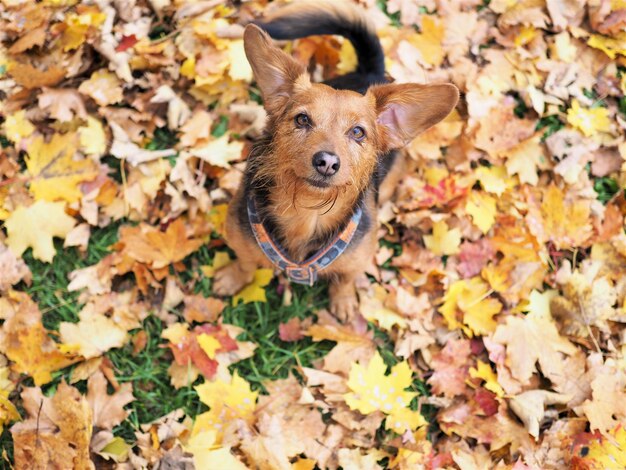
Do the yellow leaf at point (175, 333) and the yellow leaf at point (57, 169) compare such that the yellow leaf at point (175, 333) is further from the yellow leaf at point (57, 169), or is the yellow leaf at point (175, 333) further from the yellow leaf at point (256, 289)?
the yellow leaf at point (57, 169)

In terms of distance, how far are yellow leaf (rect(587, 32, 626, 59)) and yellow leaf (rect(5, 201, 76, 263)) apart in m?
4.81

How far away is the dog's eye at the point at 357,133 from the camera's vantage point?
9.90ft

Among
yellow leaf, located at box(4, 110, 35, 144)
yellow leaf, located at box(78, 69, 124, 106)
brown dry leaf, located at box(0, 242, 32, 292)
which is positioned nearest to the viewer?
brown dry leaf, located at box(0, 242, 32, 292)

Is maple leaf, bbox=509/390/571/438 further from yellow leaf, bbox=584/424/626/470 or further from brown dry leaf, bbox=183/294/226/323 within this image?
brown dry leaf, bbox=183/294/226/323

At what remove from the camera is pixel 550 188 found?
14.4 ft

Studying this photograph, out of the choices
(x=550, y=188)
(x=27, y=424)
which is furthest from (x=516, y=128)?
(x=27, y=424)

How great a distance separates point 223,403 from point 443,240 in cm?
210

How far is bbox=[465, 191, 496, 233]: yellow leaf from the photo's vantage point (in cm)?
433

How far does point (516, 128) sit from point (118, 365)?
3.73 m

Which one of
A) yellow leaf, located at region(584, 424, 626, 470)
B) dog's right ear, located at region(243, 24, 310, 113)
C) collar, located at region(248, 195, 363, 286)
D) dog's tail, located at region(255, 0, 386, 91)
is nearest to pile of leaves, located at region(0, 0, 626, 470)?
yellow leaf, located at region(584, 424, 626, 470)

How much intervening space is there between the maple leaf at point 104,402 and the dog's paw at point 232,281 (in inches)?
38.4

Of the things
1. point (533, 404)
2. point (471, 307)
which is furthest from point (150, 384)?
point (533, 404)

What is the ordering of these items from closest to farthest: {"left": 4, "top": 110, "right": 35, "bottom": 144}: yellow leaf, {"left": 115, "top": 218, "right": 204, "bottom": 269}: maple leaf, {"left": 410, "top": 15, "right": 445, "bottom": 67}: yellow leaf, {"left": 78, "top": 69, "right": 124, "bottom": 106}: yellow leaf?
{"left": 115, "top": 218, "right": 204, "bottom": 269}: maple leaf → {"left": 4, "top": 110, "right": 35, "bottom": 144}: yellow leaf → {"left": 78, "top": 69, "right": 124, "bottom": 106}: yellow leaf → {"left": 410, "top": 15, "right": 445, "bottom": 67}: yellow leaf

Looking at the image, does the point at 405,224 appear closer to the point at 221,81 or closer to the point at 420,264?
the point at 420,264
